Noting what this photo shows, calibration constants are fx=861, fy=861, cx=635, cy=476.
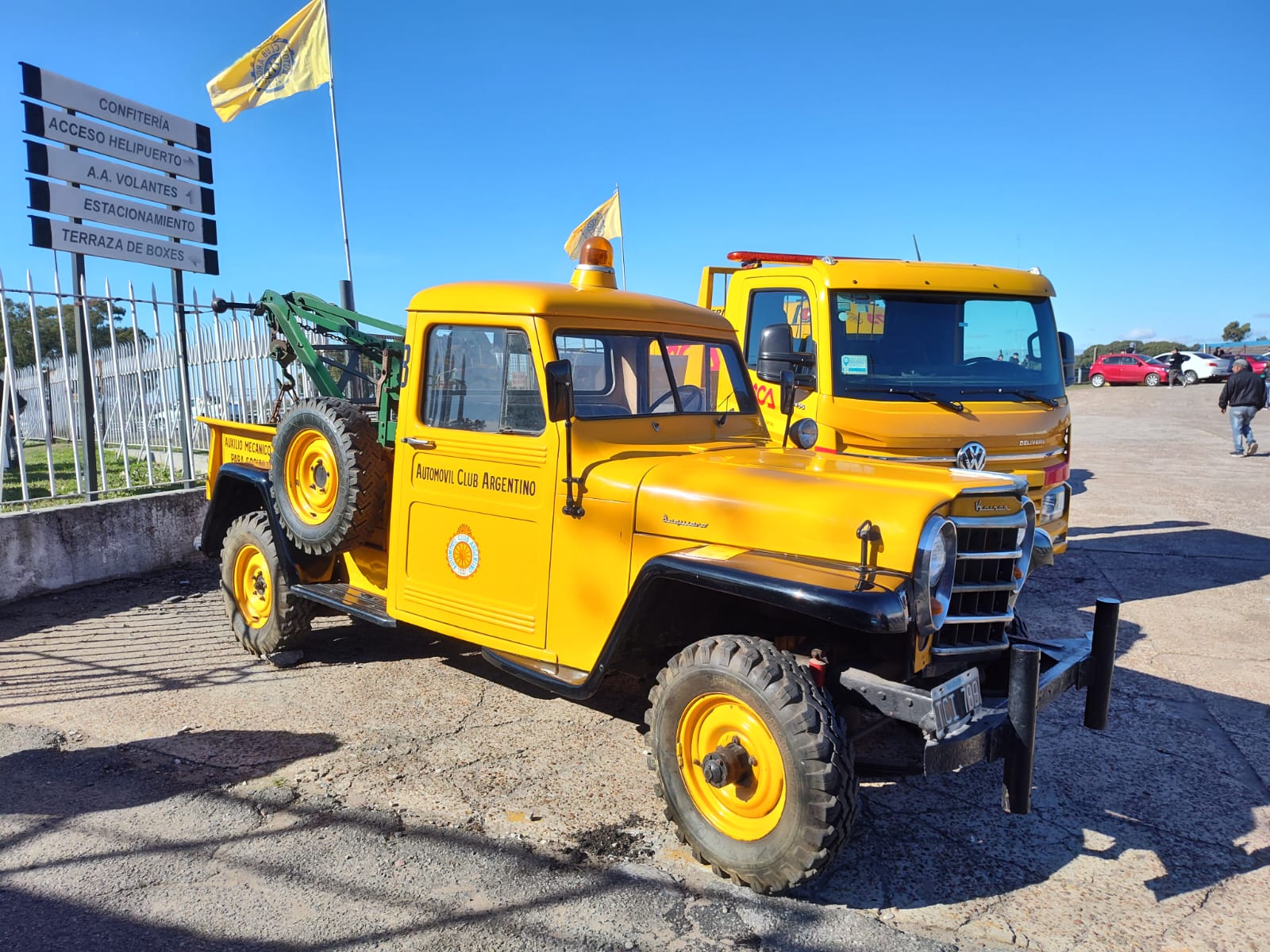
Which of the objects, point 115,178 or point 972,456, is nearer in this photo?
point 972,456

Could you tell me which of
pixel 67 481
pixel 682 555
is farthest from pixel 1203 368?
pixel 682 555

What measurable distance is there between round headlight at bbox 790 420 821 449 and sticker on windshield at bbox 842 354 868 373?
129 centimetres

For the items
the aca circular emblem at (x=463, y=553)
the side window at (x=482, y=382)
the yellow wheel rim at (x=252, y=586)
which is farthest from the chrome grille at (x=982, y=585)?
the yellow wheel rim at (x=252, y=586)

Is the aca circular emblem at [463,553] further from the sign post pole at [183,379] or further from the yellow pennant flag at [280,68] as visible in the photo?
the yellow pennant flag at [280,68]

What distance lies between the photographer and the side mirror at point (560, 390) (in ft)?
11.4

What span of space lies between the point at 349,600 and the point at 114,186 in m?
5.30

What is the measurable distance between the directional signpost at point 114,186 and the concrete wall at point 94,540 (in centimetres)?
31

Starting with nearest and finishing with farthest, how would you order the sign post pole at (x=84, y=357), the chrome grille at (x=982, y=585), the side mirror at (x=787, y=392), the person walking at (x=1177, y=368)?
the chrome grille at (x=982, y=585), the side mirror at (x=787, y=392), the sign post pole at (x=84, y=357), the person walking at (x=1177, y=368)

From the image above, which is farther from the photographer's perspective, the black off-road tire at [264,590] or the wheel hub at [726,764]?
the black off-road tire at [264,590]

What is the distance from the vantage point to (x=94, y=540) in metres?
6.80

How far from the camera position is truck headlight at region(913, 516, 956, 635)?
2799 millimetres

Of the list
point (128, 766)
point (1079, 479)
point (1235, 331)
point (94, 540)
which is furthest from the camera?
point (1235, 331)

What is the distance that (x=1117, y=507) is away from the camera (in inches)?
430

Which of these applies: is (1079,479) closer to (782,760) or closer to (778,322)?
(778,322)
